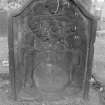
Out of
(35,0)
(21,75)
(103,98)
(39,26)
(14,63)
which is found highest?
(35,0)

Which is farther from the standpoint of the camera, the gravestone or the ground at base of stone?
the ground at base of stone

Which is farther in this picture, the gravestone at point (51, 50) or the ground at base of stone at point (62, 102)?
the ground at base of stone at point (62, 102)

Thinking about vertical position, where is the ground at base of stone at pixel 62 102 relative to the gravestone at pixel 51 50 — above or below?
below

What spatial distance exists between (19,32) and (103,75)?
81.6 inches

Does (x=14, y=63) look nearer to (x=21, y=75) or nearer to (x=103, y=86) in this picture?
(x=21, y=75)

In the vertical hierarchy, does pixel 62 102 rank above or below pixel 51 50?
below

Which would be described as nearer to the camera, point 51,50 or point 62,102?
point 51,50

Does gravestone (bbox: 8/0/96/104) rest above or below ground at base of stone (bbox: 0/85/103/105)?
above

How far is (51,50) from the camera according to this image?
2.58 metres

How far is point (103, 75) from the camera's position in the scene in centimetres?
375

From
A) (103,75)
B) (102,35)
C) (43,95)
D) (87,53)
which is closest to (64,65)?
(87,53)

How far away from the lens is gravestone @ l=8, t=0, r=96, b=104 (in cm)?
240

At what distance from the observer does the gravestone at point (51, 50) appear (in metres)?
2.40

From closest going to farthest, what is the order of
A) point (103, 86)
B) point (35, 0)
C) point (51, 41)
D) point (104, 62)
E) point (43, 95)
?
point (35, 0) < point (51, 41) < point (43, 95) < point (103, 86) < point (104, 62)
